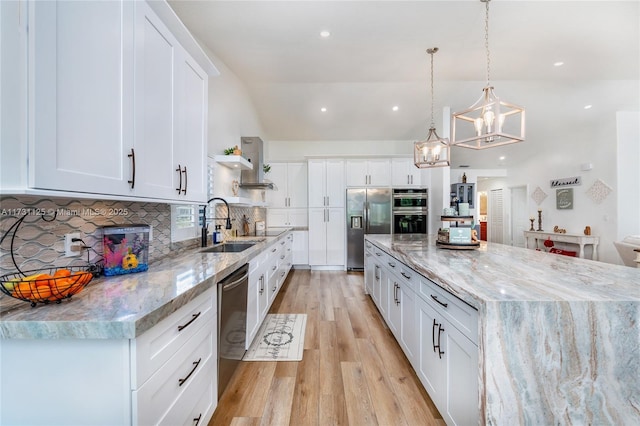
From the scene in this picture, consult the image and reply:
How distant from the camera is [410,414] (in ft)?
5.03

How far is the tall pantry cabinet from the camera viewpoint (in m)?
5.29

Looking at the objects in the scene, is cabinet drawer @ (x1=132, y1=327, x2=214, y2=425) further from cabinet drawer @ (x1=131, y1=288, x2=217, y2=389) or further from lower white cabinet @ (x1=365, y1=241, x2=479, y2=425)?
lower white cabinet @ (x1=365, y1=241, x2=479, y2=425)

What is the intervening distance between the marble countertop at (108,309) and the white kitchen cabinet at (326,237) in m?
4.01

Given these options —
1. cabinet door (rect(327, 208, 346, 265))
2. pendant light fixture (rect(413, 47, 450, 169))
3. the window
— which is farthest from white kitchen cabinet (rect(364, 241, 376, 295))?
the window

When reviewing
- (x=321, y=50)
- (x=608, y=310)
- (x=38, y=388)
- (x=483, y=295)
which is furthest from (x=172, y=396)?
(x=321, y=50)

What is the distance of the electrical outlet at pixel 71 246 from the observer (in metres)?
1.17

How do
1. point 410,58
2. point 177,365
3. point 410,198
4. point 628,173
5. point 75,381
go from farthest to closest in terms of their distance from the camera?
point 410,198
point 628,173
point 410,58
point 177,365
point 75,381

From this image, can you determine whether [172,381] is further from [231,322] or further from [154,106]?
[154,106]

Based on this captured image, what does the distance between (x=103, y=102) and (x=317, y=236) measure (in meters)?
4.47

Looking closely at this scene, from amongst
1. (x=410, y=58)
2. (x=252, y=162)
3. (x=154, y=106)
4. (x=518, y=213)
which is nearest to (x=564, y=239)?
(x=518, y=213)

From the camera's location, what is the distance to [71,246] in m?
1.19

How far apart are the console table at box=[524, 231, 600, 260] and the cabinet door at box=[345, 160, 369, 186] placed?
4412 mm

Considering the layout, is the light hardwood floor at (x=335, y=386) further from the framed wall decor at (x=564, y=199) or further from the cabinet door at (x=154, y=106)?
the framed wall decor at (x=564, y=199)

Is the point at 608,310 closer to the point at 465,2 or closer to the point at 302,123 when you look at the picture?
the point at 465,2
